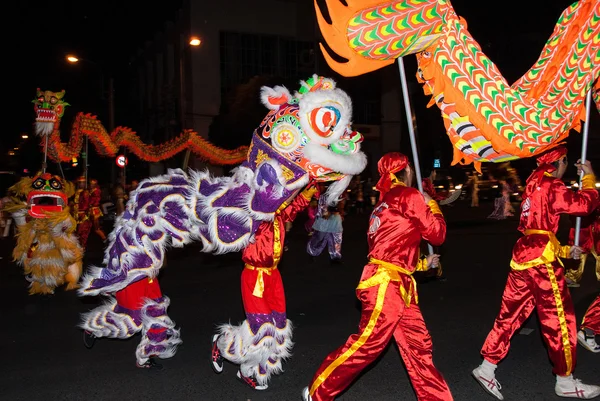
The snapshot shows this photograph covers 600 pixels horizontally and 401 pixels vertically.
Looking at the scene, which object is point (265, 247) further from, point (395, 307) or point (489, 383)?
point (489, 383)

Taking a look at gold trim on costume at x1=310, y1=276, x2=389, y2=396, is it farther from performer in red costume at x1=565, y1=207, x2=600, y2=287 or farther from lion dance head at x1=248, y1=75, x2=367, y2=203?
performer in red costume at x1=565, y1=207, x2=600, y2=287

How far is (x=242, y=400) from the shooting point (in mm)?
3914

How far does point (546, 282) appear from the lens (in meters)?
3.74

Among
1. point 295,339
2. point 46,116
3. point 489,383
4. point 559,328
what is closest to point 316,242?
point 295,339

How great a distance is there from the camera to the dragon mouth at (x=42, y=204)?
278 inches

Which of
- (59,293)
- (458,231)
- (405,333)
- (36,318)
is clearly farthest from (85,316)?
(458,231)

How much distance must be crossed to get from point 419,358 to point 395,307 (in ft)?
1.09

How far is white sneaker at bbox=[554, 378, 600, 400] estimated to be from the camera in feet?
12.2

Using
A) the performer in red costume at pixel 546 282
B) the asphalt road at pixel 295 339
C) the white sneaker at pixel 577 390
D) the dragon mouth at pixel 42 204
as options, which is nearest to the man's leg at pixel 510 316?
the performer in red costume at pixel 546 282

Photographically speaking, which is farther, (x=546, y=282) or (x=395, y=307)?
(x=546, y=282)

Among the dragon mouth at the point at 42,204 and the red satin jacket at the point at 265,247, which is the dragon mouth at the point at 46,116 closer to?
the dragon mouth at the point at 42,204

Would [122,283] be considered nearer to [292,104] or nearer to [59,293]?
[292,104]

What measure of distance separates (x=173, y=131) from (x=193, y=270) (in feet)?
76.0

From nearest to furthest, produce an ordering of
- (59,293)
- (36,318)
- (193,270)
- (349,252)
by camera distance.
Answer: (36,318) < (59,293) < (193,270) < (349,252)
